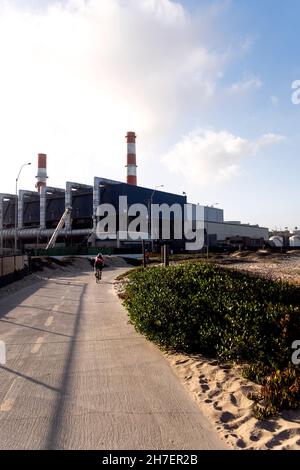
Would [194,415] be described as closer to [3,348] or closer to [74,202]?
[3,348]

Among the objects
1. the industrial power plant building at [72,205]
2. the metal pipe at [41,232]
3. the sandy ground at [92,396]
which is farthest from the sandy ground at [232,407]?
the metal pipe at [41,232]

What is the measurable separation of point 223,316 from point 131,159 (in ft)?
259

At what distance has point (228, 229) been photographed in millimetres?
115250

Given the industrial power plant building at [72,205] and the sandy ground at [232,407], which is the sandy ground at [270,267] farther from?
the industrial power plant building at [72,205]

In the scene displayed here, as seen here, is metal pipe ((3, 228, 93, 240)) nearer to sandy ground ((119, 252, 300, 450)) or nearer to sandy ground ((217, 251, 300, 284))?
sandy ground ((217, 251, 300, 284))

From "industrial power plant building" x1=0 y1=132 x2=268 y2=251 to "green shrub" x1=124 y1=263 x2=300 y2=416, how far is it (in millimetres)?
64805

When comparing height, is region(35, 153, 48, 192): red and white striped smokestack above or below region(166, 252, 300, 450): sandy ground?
above

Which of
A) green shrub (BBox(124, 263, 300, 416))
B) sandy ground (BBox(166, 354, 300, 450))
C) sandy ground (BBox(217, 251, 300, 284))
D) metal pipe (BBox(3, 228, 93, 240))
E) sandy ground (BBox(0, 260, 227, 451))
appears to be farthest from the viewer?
metal pipe (BBox(3, 228, 93, 240))

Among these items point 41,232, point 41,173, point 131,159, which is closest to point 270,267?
point 131,159

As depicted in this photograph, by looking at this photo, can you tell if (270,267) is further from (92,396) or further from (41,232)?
(41,232)

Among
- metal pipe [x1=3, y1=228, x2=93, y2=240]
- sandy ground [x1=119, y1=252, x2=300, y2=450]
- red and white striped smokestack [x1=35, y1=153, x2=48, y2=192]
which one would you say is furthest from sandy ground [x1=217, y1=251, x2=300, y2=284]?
red and white striped smokestack [x1=35, y1=153, x2=48, y2=192]

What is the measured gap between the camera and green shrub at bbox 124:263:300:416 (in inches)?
237

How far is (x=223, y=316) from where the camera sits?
23.5ft
